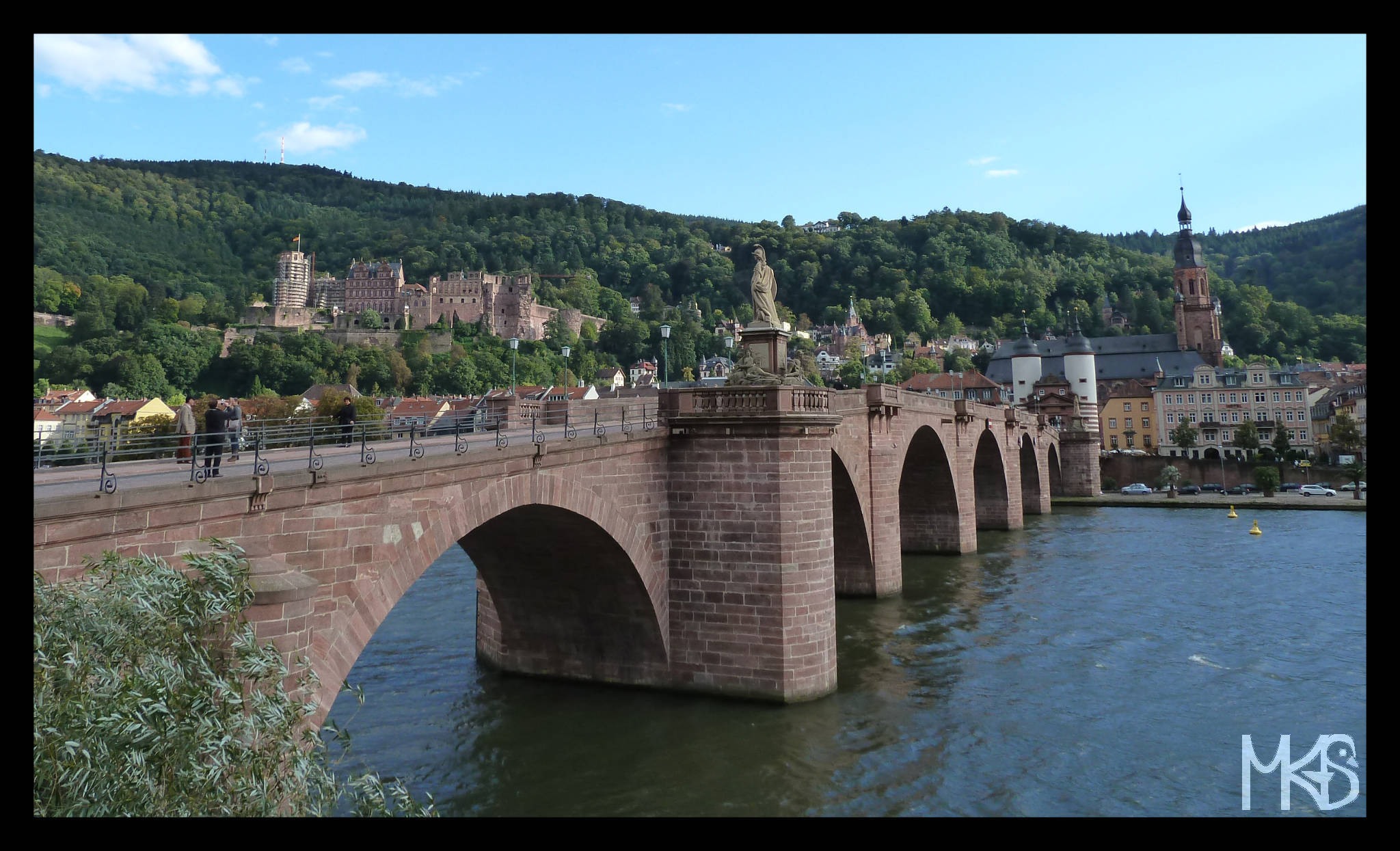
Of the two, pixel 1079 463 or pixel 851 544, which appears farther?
pixel 1079 463

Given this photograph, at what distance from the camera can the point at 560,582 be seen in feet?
59.5

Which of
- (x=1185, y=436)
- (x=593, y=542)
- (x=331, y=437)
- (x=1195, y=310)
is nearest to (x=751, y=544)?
(x=593, y=542)

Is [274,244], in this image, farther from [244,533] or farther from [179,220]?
[244,533]

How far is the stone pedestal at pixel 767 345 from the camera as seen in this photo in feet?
75.1

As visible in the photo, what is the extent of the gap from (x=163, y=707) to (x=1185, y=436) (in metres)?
97.7

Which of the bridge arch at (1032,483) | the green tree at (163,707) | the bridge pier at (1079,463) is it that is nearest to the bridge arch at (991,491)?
the bridge arch at (1032,483)

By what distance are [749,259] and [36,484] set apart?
189m

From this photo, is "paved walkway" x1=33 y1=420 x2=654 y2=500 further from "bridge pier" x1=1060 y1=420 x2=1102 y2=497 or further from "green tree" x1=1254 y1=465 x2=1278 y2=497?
"green tree" x1=1254 y1=465 x2=1278 y2=497

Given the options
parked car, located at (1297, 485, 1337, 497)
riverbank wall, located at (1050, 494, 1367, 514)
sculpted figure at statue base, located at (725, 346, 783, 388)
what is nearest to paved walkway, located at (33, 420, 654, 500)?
sculpted figure at statue base, located at (725, 346, 783, 388)

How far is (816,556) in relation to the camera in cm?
1772

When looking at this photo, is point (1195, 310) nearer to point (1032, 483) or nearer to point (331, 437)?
point (1032, 483)

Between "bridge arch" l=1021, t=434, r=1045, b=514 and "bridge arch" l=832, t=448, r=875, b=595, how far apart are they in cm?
3655

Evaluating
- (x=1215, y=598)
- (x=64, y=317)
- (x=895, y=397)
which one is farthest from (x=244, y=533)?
(x=64, y=317)
